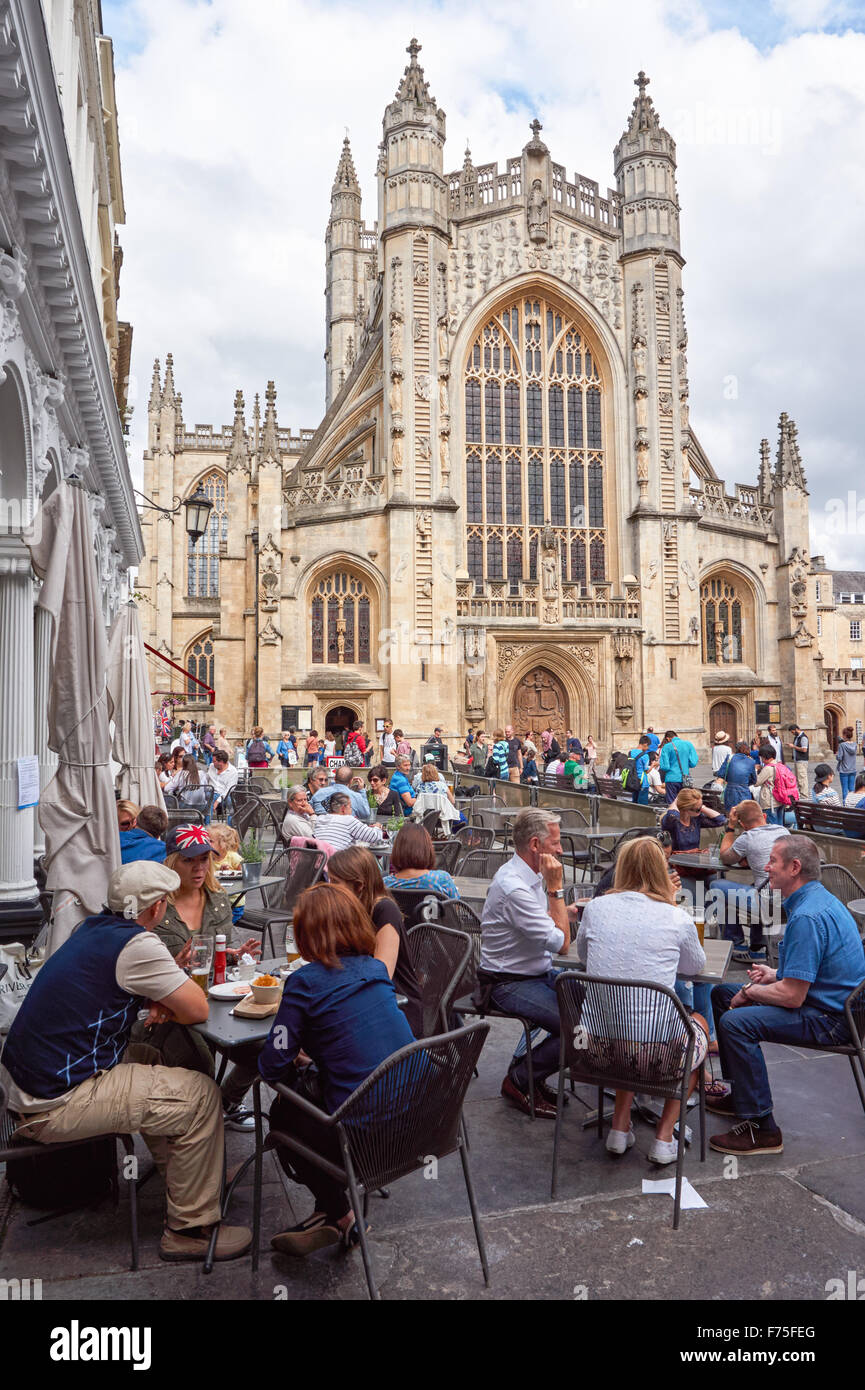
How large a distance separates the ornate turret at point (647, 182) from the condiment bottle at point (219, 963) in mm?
30967

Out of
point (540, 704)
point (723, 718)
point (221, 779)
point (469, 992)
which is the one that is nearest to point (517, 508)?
point (540, 704)

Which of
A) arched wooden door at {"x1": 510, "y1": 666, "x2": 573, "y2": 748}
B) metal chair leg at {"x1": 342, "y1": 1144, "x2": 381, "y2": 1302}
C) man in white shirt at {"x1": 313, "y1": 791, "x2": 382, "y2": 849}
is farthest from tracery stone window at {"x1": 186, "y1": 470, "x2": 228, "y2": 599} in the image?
metal chair leg at {"x1": 342, "y1": 1144, "x2": 381, "y2": 1302}

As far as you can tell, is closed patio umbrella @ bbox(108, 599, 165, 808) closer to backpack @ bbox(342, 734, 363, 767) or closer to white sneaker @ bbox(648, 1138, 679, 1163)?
white sneaker @ bbox(648, 1138, 679, 1163)

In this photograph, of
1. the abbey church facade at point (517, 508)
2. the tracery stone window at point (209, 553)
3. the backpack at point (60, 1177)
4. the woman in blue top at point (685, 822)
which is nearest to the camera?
the backpack at point (60, 1177)

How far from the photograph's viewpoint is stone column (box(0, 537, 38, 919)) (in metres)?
7.06

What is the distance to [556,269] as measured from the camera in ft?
96.5

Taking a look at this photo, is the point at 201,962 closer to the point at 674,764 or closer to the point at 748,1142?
the point at 748,1142

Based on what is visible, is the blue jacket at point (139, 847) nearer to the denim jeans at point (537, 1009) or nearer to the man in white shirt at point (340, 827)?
the man in white shirt at point (340, 827)

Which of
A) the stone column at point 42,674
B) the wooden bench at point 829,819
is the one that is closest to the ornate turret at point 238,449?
the stone column at point 42,674

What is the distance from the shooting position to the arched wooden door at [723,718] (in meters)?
30.7

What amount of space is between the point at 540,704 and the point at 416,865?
24.1 metres

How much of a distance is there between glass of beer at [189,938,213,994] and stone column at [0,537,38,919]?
139 inches
